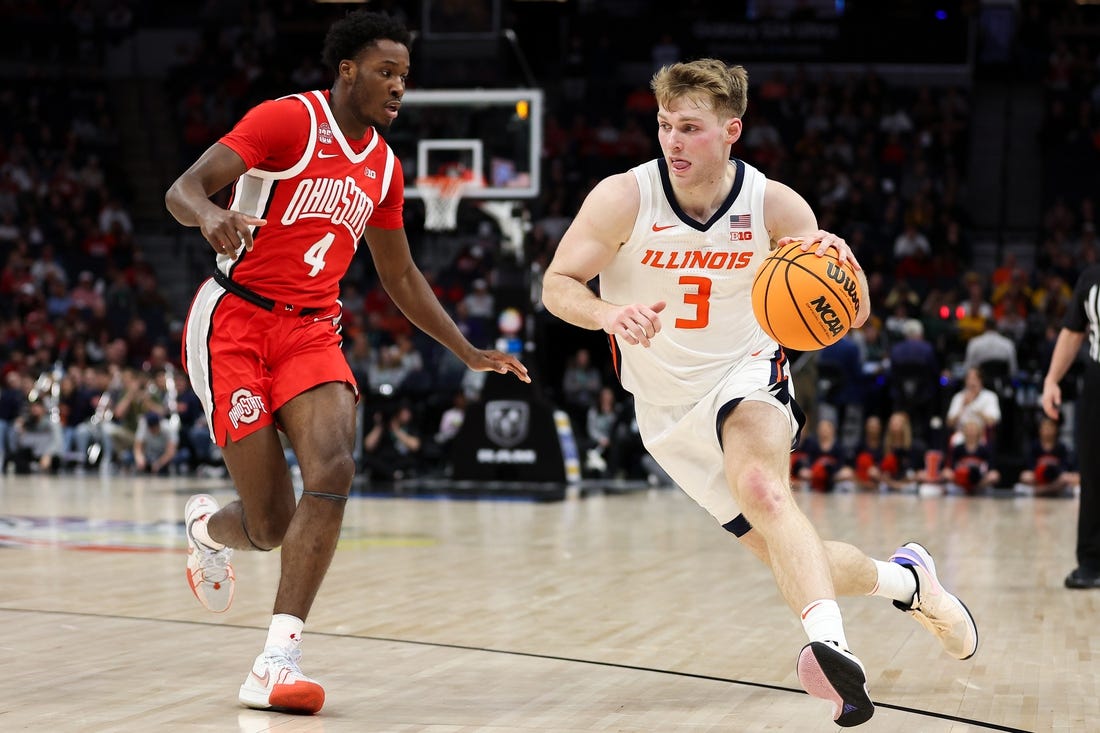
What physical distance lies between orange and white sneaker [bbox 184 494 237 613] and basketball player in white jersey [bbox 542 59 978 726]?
174 centimetres

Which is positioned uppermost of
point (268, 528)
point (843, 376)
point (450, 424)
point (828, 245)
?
point (828, 245)

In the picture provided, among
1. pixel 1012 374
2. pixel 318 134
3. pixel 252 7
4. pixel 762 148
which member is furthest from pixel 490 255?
pixel 318 134

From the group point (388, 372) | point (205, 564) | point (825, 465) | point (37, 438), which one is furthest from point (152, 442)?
point (205, 564)

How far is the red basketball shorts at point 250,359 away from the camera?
4887 mm

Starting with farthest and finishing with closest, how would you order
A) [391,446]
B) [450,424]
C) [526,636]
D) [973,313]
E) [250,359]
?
[973,313]
[450,424]
[391,446]
[526,636]
[250,359]

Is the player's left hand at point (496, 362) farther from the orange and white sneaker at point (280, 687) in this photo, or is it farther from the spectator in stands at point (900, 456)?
the spectator in stands at point (900, 456)

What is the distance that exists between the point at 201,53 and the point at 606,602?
21.6 meters

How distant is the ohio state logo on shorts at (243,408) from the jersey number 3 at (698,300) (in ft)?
4.92

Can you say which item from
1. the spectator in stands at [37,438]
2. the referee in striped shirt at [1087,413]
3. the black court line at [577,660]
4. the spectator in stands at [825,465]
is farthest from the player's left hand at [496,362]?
the spectator in stands at [37,438]

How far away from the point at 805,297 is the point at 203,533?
254cm

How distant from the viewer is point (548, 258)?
1903cm

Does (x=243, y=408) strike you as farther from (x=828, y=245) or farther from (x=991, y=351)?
(x=991, y=351)

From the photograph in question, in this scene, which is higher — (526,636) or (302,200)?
(302,200)

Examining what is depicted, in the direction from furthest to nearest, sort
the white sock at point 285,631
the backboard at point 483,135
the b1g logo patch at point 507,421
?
the b1g logo patch at point 507,421
the backboard at point 483,135
the white sock at point 285,631
